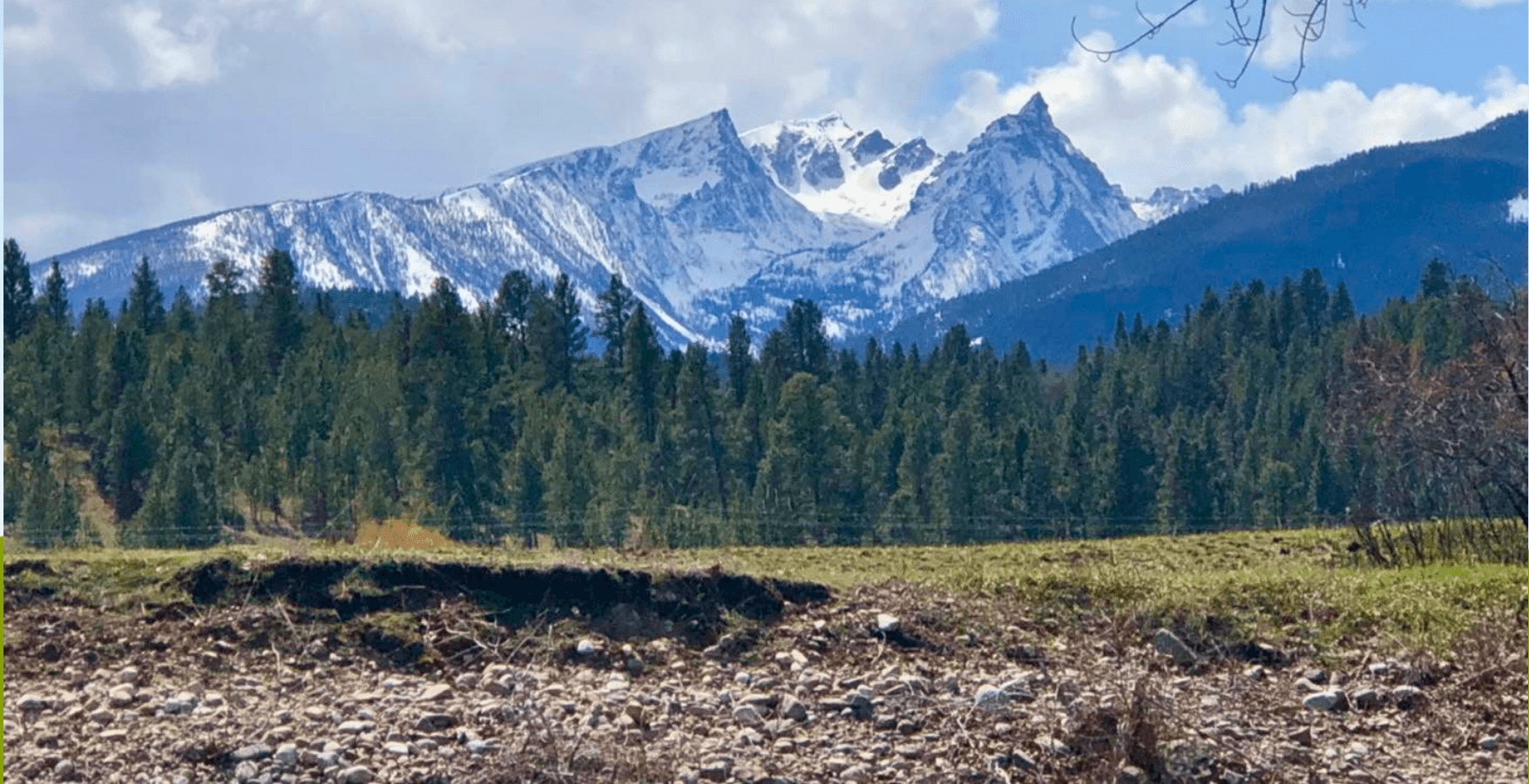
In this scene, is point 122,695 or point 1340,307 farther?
point 1340,307

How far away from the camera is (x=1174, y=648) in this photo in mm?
15328

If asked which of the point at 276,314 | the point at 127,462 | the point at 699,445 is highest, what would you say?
the point at 276,314

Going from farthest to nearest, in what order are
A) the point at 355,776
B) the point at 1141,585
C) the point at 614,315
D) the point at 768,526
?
the point at 614,315, the point at 768,526, the point at 1141,585, the point at 355,776

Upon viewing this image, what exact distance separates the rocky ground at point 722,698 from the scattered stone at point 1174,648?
0.05m

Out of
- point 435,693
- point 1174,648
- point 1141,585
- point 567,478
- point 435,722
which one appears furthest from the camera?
point 567,478

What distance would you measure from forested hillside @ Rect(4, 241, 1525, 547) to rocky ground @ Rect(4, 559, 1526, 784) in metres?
37.3

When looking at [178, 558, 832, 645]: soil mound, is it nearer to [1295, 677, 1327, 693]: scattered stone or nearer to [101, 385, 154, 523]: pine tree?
[1295, 677, 1327, 693]: scattered stone

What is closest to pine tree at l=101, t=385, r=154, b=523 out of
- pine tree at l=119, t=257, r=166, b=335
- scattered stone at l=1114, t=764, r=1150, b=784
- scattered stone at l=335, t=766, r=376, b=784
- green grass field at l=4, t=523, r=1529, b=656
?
pine tree at l=119, t=257, r=166, b=335

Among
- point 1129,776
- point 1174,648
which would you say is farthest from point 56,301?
point 1129,776

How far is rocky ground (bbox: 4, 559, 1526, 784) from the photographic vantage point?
12.5 meters

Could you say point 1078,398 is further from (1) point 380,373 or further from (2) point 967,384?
(1) point 380,373

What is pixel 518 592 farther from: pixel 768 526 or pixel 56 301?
pixel 56 301

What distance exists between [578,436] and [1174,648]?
60930 mm

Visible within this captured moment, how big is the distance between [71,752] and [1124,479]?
269 ft
